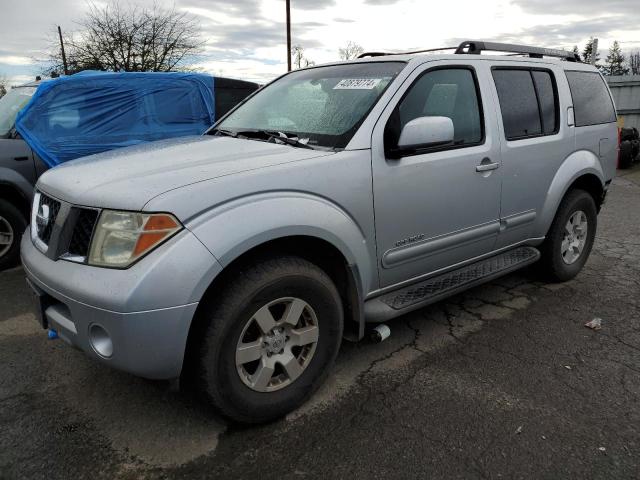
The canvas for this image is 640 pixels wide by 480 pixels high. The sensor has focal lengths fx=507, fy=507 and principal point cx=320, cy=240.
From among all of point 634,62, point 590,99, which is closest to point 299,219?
point 590,99

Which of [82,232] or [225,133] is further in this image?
[225,133]

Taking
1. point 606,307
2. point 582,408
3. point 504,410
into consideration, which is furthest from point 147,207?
point 606,307

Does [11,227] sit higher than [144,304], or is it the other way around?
[144,304]

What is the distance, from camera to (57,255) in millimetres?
2301

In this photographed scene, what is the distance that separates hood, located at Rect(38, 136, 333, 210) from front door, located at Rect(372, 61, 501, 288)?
48 centimetres

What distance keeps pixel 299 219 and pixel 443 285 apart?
1326 millimetres

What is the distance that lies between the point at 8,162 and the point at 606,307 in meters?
5.65

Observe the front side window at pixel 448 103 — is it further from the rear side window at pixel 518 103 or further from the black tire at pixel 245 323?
the black tire at pixel 245 323

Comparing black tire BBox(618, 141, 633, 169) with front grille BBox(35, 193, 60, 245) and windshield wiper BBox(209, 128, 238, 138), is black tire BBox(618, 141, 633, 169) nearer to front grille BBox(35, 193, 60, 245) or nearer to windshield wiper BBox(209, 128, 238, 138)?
windshield wiper BBox(209, 128, 238, 138)

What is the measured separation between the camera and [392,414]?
2.58m

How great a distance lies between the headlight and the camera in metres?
2.05

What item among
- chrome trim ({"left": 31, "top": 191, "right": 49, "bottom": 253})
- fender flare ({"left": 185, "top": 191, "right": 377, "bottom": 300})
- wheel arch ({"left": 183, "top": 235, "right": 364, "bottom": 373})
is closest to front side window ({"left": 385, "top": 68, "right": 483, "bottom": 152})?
fender flare ({"left": 185, "top": 191, "right": 377, "bottom": 300})

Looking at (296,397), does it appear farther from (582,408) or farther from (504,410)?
(582,408)

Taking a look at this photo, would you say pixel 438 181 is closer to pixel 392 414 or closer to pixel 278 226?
pixel 278 226
